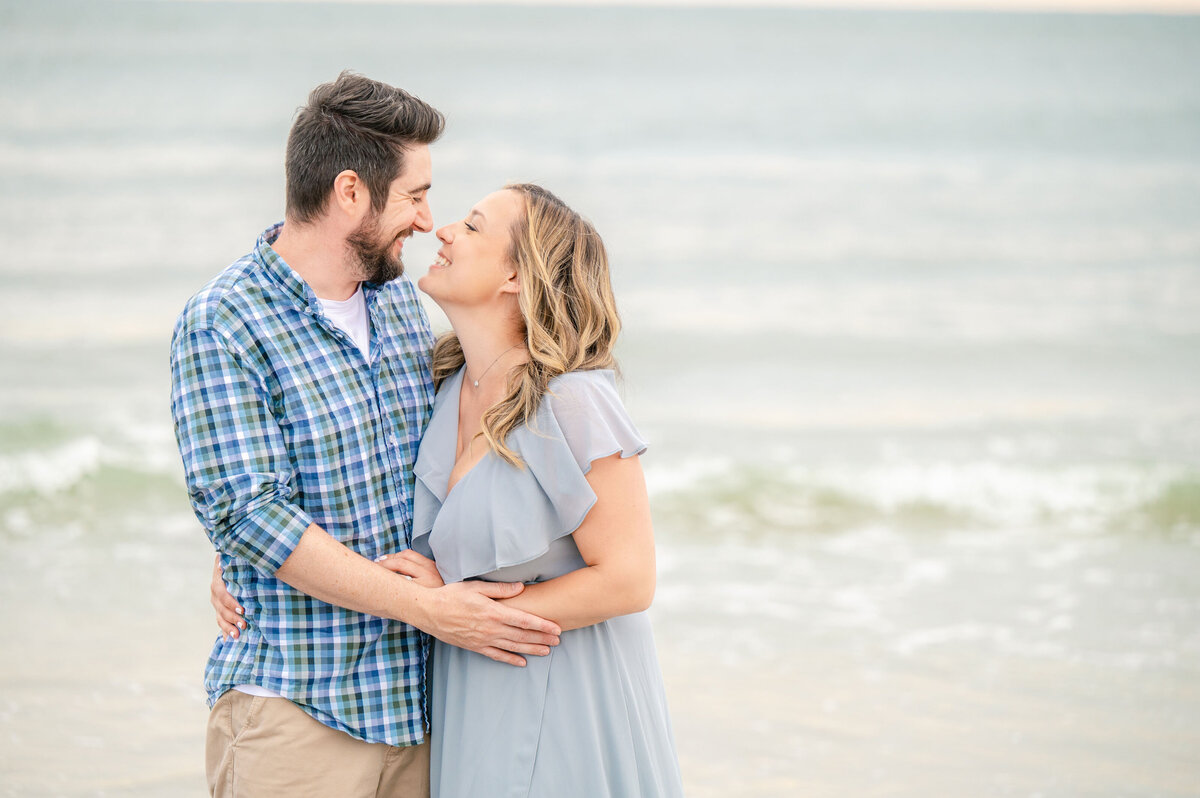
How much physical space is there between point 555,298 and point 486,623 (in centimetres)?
72

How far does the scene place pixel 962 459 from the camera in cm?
934

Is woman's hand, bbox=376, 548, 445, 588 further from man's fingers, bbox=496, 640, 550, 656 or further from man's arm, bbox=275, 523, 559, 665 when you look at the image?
man's fingers, bbox=496, 640, 550, 656

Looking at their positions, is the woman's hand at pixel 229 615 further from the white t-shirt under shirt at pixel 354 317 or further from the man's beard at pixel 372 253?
the man's beard at pixel 372 253

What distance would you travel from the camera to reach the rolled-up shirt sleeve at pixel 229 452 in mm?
2211

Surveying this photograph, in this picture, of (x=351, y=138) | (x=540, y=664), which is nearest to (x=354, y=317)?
(x=351, y=138)

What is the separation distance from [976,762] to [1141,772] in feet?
2.03

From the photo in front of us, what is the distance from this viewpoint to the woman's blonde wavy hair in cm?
246

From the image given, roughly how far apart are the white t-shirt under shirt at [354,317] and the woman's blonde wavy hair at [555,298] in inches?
14.1

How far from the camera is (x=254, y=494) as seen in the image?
2.21 metres

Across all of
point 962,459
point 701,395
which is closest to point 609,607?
point 962,459

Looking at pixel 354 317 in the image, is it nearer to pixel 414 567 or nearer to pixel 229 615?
pixel 414 567

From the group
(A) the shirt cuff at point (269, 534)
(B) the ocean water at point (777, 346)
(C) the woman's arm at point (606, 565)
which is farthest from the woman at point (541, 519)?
(B) the ocean water at point (777, 346)

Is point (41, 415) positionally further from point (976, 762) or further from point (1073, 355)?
point (1073, 355)

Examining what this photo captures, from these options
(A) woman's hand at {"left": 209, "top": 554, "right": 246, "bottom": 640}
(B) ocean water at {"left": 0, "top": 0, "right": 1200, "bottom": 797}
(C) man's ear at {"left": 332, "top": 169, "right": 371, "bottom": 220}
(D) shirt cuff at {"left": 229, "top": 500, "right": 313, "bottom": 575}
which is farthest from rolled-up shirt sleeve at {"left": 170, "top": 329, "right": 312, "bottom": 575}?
(B) ocean water at {"left": 0, "top": 0, "right": 1200, "bottom": 797}
